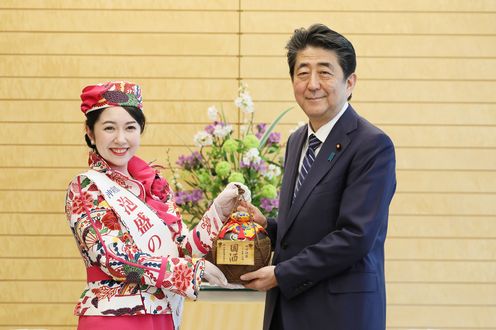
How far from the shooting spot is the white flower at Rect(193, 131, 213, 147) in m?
4.08

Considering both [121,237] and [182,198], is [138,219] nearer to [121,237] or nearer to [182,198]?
[121,237]

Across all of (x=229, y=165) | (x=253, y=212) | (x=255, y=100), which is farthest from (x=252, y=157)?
(x=253, y=212)

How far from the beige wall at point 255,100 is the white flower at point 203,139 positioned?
0.53m

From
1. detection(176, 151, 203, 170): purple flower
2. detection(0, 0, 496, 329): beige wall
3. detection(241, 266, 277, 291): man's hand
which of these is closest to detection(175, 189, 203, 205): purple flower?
detection(176, 151, 203, 170): purple flower

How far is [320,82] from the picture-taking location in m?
2.52

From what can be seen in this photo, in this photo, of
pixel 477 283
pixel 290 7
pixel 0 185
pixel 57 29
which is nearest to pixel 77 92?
pixel 57 29

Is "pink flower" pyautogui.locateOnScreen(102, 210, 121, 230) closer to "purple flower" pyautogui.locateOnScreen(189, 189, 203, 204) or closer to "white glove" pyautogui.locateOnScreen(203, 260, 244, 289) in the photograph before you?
"white glove" pyautogui.locateOnScreen(203, 260, 244, 289)

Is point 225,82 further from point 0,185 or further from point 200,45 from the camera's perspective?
point 0,185

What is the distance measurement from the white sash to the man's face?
0.61 metres

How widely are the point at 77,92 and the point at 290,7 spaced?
1.34 meters

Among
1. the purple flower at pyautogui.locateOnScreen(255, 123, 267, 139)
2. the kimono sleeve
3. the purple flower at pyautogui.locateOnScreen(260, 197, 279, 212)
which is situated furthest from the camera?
the purple flower at pyautogui.locateOnScreen(255, 123, 267, 139)

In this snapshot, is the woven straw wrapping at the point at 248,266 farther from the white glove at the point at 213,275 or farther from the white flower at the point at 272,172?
the white flower at the point at 272,172

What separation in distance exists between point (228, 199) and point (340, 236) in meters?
0.47

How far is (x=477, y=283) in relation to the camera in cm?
462
